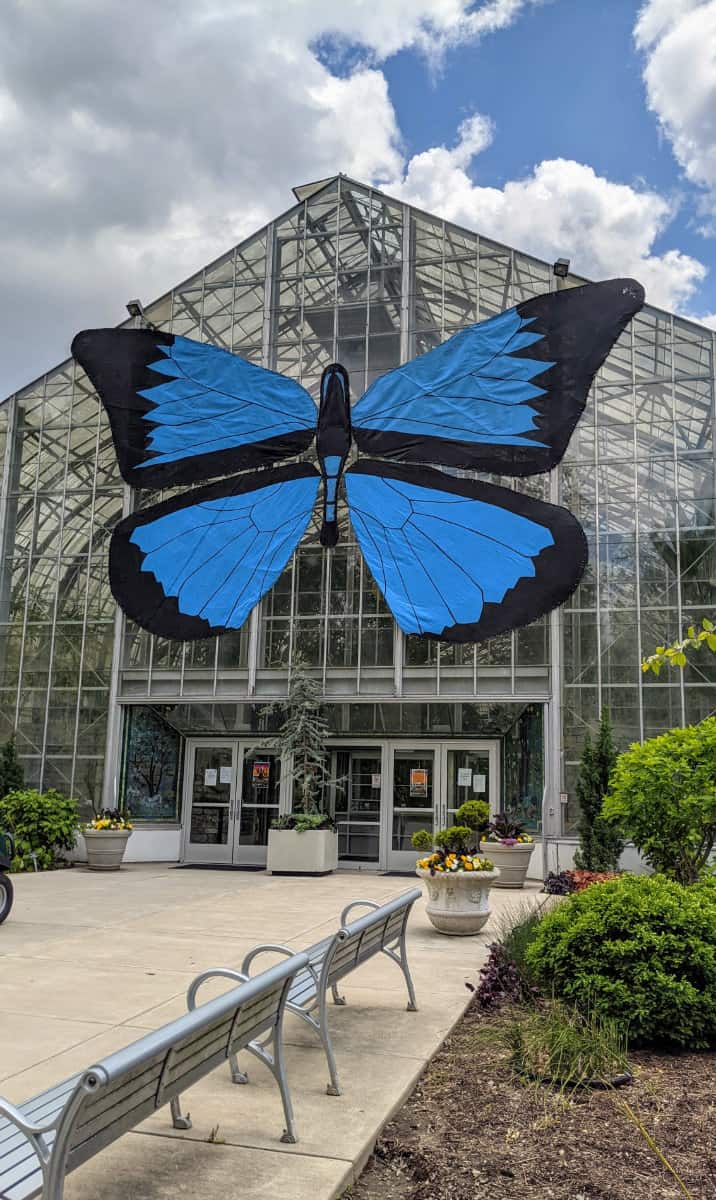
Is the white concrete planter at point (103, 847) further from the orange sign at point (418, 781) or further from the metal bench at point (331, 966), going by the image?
the metal bench at point (331, 966)

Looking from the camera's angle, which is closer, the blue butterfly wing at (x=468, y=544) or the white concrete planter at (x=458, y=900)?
the white concrete planter at (x=458, y=900)

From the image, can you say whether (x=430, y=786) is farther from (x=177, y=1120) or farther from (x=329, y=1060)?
(x=177, y=1120)

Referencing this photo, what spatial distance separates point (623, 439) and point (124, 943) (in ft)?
38.1

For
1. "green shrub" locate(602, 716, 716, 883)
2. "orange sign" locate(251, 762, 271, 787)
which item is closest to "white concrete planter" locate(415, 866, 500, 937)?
"green shrub" locate(602, 716, 716, 883)

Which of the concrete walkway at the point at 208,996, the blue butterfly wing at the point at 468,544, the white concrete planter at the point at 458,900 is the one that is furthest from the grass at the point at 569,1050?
the blue butterfly wing at the point at 468,544

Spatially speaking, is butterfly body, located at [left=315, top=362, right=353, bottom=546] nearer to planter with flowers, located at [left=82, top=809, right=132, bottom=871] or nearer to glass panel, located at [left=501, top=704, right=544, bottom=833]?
glass panel, located at [left=501, top=704, right=544, bottom=833]

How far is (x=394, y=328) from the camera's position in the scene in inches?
710

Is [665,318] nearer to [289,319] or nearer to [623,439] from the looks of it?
[623,439]

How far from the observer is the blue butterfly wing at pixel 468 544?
1354cm

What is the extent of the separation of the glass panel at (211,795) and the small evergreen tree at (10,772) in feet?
10.4

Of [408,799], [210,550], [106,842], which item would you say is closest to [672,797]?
[210,550]

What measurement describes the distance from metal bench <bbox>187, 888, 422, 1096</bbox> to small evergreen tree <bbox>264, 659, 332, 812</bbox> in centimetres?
998

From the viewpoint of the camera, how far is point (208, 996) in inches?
259

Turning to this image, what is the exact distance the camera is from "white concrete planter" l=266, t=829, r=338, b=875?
51.9 feet
